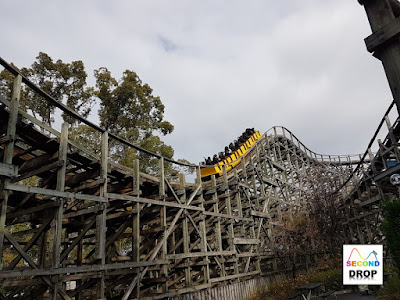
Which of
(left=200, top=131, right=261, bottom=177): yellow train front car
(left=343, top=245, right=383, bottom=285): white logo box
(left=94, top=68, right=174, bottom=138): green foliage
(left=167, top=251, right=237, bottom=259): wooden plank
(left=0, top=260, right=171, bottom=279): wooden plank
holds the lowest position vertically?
(left=343, top=245, right=383, bottom=285): white logo box

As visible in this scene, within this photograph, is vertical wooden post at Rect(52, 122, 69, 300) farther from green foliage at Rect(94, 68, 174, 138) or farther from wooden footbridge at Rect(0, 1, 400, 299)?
green foliage at Rect(94, 68, 174, 138)

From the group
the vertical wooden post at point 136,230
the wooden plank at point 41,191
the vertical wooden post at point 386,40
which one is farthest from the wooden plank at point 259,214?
the vertical wooden post at point 386,40

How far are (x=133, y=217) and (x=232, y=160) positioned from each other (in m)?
12.4

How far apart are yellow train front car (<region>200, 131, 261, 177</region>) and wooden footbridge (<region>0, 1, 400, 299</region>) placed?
114 centimetres

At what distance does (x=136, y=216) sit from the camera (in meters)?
8.78

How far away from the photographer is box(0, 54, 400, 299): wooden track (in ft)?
21.0

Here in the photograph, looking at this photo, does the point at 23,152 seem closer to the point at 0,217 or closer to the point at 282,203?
the point at 0,217

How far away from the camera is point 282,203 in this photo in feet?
61.9

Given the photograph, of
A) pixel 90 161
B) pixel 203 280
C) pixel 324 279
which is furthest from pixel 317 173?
pixel 90 161

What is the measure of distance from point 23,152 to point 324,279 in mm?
11798

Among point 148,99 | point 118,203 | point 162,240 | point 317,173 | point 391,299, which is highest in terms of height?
point 148,99

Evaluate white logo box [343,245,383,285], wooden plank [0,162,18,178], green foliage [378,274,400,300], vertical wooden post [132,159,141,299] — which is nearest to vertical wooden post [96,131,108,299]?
vertical wooden post [132,159,141,299]

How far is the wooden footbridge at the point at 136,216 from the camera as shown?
639 cm

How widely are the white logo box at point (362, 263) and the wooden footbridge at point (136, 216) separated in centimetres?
362
